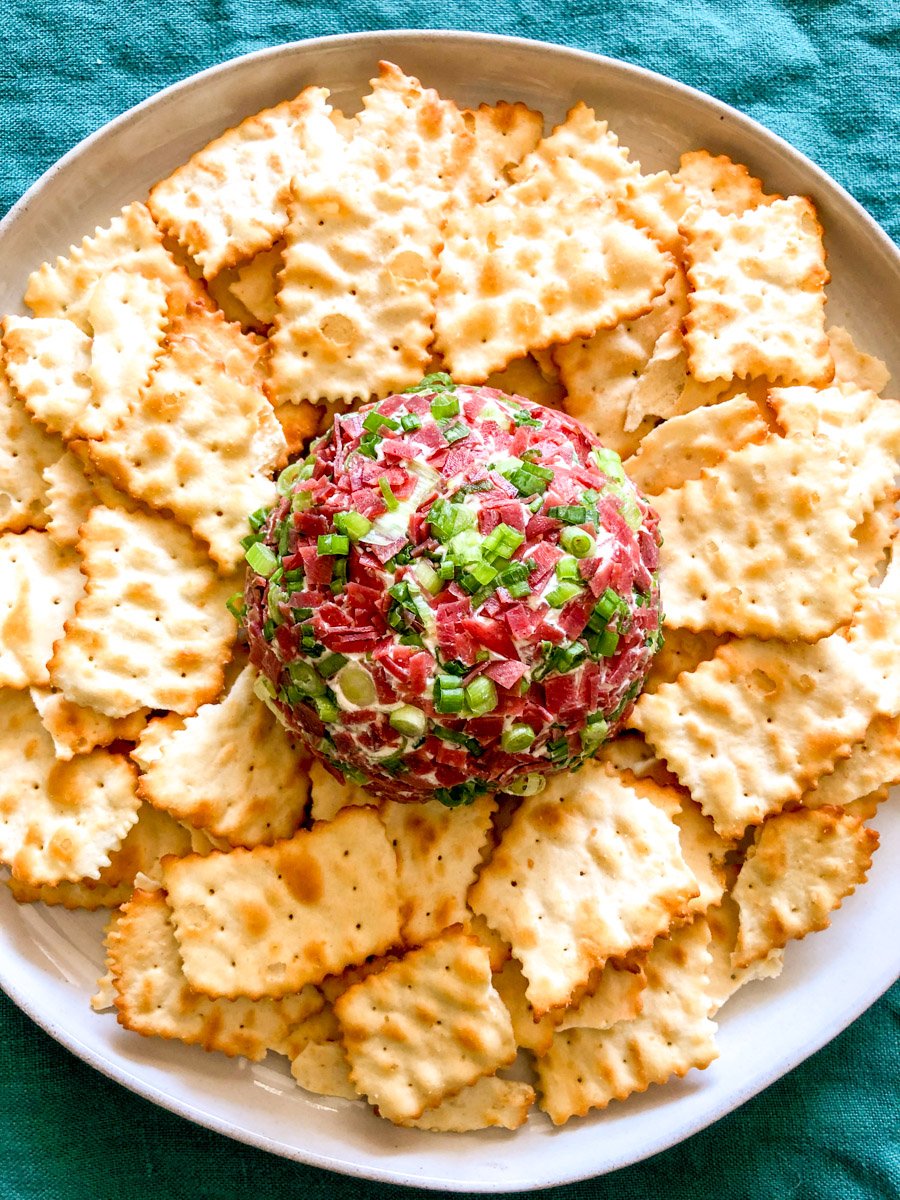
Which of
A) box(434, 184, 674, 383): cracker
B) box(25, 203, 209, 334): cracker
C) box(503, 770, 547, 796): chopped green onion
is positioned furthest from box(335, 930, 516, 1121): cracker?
box(25, 203, 209, 334): cracker

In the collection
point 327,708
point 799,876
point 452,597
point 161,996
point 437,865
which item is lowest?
point 161,996

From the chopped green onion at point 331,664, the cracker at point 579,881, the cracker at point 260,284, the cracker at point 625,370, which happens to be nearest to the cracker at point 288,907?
the cracker at point 579,881

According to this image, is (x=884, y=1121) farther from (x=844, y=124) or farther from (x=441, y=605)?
(x=844, y=124)

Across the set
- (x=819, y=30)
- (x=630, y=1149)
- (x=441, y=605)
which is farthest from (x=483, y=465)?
(x=819, y=30)

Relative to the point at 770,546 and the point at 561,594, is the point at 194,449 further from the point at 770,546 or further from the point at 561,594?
the point at 770,546

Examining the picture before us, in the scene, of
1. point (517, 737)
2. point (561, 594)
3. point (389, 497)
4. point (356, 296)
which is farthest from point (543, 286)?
point (517, 737)

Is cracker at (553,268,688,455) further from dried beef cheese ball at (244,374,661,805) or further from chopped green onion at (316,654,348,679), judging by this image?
chopped green onion at (316,654,348,679)
